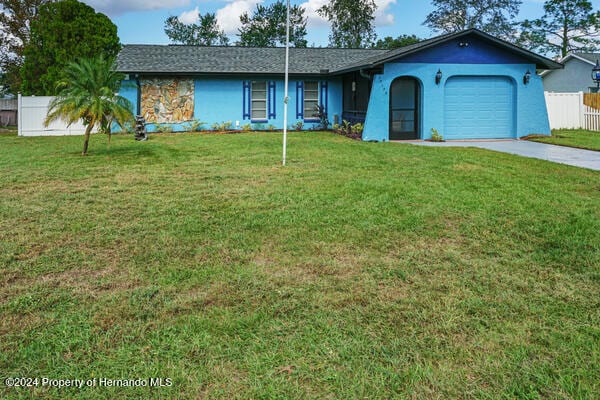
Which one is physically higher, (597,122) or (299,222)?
(597,122)

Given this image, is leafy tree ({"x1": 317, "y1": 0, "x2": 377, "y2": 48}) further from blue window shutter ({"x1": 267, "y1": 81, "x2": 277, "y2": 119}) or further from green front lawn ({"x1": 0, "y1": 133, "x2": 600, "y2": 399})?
green front lawn ({"x1": 0, "y1": 133, "x2": 600, "y2": 399})

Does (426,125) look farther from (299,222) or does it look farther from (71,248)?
(71,248)

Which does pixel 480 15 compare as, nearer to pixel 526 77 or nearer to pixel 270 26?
pixel 270 26

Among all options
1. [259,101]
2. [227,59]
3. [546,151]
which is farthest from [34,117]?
[546,151]

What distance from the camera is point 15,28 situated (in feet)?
88.1

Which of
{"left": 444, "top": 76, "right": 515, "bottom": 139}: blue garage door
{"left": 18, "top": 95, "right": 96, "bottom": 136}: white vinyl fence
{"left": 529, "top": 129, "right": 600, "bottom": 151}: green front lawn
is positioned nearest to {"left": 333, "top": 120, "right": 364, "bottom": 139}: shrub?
{"left": 444, "top": 76, "right": 515, "bottom": 139}: blue garage door

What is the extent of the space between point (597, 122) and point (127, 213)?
61.1 ft

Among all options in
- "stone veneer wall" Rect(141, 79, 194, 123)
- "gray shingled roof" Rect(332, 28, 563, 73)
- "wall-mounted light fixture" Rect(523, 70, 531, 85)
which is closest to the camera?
"gray shingled roof" Rect(332, 28, 563, 73)

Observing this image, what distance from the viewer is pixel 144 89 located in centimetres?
1778

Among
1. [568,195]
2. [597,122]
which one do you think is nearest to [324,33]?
[597,122]

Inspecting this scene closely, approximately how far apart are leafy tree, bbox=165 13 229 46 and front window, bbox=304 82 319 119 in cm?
2844

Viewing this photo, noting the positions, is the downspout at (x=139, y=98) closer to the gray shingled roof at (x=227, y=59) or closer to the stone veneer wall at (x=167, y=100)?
the stone veneer wall at (x=167, y=100)

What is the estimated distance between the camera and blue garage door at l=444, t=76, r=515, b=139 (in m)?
15.9

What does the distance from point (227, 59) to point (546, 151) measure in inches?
480
